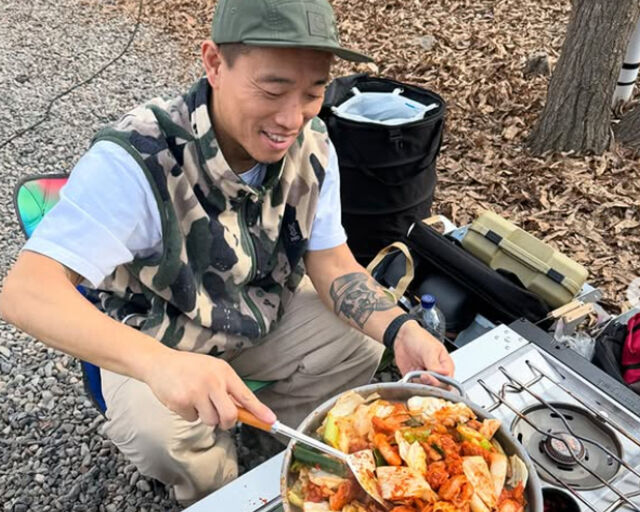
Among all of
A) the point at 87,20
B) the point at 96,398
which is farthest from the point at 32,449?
the point at 87,20

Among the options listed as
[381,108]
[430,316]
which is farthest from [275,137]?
[381,108]

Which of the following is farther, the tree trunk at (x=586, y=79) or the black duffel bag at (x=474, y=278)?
the tree trunk at (x=586, y=79)

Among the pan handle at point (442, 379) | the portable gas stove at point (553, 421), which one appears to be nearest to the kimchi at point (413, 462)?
the pan handle at point (442, 379)

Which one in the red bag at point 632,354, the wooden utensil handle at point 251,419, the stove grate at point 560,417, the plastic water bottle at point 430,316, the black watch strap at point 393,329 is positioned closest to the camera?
the wooden utensil handle at point 251,419

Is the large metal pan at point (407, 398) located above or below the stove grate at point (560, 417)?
above

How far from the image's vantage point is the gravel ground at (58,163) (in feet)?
8.15

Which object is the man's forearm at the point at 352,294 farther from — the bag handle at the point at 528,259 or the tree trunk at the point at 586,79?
the tree trunk at the point at 586,79

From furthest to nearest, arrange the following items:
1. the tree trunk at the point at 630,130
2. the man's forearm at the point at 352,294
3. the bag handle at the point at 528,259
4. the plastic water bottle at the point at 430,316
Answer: the tree trunk at the point at 630,130 < the bag handle at the point at 528,259 < the plastic water bottle at the point at 430,316 < the man's forearm at the point at 352,294

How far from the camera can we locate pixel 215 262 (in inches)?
74.8

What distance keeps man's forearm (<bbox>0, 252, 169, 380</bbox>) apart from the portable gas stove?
1.39 ft

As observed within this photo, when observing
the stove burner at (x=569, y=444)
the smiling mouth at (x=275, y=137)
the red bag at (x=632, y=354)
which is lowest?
the red bag at (x=632, y=354)

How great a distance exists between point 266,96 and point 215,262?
1.85 feet

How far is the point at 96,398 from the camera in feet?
7.13

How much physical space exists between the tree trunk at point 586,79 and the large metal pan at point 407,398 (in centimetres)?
331
